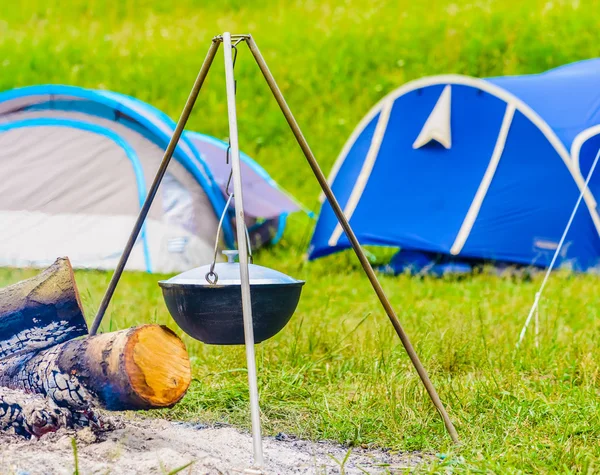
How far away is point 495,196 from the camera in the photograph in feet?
21.1

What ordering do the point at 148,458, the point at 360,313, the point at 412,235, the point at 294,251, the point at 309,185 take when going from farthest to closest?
the point at 309,185, the point at 294,251, the point at 412,235, the point at 360,313, the point at 148,458

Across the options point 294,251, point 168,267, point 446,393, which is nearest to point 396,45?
point 294,251

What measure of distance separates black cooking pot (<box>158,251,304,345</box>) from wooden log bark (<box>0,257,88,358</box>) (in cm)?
36

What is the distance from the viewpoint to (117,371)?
2.51m

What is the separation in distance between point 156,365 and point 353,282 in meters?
3.80

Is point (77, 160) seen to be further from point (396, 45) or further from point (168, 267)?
point (396, 45)

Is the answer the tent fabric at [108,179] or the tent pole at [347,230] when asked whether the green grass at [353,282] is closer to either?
the tent pole at [347,230]

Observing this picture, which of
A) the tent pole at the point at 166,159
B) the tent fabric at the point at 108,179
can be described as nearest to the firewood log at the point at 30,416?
the tent pole at the point at 166,159

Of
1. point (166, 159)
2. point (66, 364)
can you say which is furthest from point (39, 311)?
point (166, 159)

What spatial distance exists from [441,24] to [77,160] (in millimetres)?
6993

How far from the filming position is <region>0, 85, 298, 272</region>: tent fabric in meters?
5.66

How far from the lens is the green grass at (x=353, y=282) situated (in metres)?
3.08

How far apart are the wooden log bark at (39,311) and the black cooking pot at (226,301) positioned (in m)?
0.36

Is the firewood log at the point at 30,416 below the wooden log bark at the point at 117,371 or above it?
below
